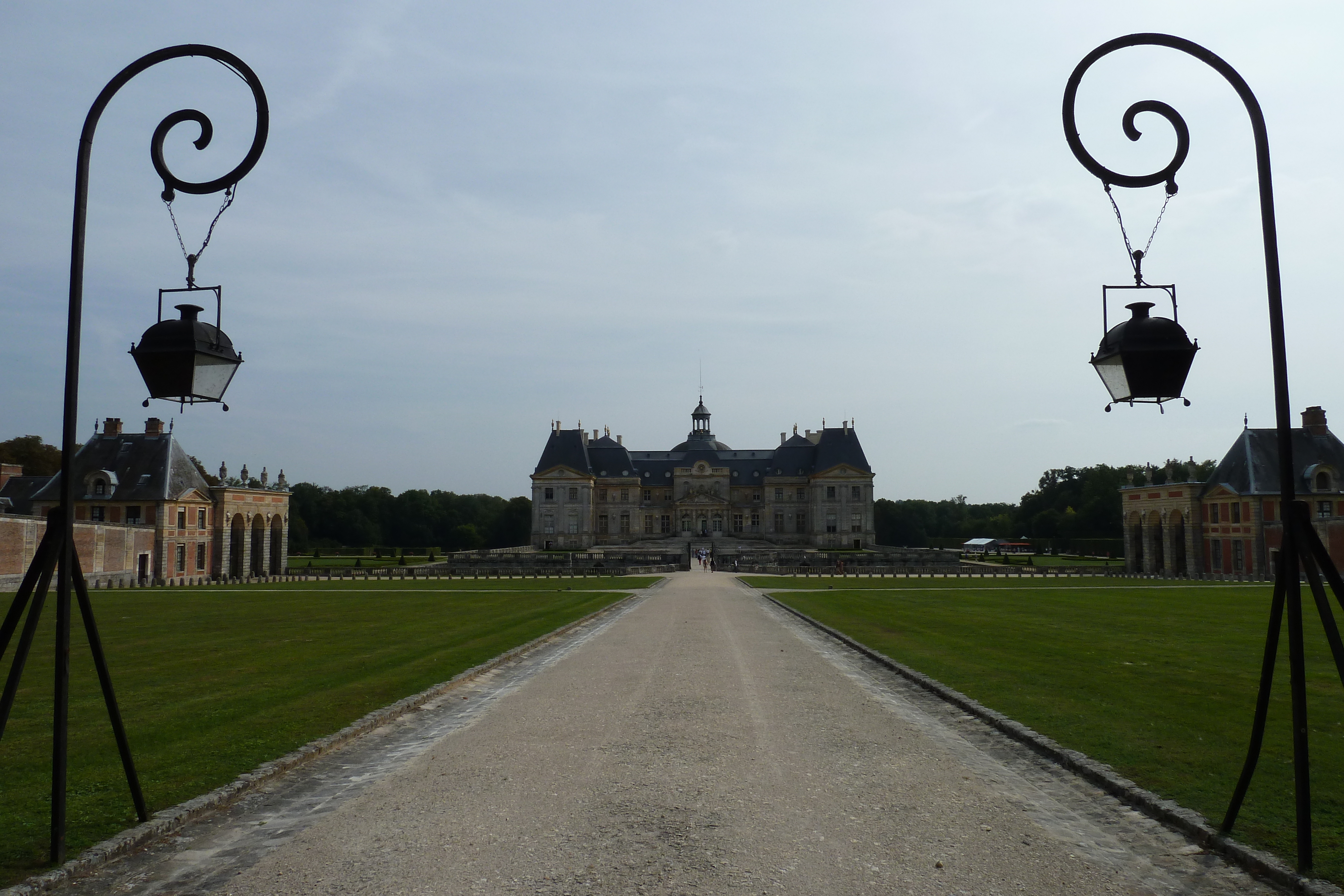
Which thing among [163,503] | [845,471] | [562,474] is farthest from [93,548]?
[845,471]

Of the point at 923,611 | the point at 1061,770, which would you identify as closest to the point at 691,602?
the point at 923,611

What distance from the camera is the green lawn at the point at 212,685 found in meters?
7.20

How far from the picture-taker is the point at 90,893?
5.29 metres

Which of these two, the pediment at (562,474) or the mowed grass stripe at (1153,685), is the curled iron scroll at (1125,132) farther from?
the pediment at (562,474)

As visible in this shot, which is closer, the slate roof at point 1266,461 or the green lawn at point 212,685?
the green lawn at point 212,685

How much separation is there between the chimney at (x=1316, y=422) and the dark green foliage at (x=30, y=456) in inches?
3365

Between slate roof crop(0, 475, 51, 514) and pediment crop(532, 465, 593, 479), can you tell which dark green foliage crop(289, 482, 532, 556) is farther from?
slate roof crop(0, 475, 51, 514)

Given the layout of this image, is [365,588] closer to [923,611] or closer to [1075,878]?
[923,611]

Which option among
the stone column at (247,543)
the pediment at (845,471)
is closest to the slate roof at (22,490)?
the stone column at (247,543)

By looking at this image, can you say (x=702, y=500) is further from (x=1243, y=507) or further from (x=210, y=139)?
(x=210, y=139)

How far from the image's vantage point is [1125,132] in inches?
268

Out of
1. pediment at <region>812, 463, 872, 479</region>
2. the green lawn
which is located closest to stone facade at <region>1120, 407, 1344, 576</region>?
pediment at <region>812, 463, 872, 479</region>

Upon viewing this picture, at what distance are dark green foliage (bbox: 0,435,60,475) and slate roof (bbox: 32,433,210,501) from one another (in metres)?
18.0

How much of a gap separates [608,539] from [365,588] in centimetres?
5749
